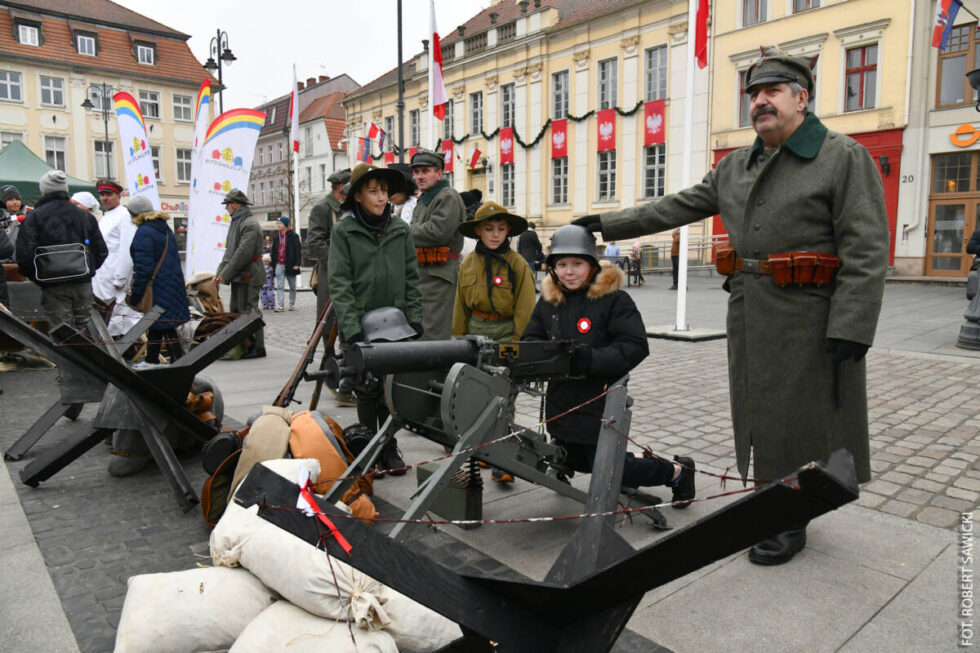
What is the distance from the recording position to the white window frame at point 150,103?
152 ft

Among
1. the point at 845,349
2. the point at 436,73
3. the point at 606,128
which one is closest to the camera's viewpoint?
the point at 845,349

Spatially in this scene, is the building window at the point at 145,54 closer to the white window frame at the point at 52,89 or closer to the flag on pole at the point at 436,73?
the white window frame at the point at 52,89

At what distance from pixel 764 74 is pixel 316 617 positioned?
9.02 ft

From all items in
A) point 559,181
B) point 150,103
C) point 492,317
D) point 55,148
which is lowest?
point 492,317

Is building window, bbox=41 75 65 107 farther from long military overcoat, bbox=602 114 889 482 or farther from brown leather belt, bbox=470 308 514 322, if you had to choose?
long military overcoat, bbox=602 114 889 482

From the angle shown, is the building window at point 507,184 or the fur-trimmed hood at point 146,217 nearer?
the fur-trimmed hood at point 146,217

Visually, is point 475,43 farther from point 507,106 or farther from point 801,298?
point 801,298

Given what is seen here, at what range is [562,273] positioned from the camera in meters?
3.66

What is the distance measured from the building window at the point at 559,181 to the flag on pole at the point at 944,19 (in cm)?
1648

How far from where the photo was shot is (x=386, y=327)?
3777 mm

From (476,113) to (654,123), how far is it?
37.7 feet

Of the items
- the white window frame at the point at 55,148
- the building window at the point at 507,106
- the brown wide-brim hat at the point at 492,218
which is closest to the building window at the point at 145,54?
the white window frame at the point at 55,148

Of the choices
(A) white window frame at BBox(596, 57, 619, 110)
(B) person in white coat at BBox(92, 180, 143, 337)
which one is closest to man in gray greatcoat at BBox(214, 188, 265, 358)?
(B) person in white coat at BBox(92, 180, 143, 337)

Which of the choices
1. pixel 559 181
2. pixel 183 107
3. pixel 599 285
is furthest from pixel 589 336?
pixel 183 107
